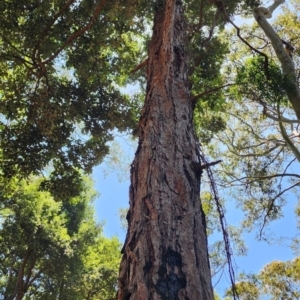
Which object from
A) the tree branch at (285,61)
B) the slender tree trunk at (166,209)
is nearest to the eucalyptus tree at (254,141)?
the tree branch at (285,61)

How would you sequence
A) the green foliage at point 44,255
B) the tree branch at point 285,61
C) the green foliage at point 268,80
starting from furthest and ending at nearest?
the green foliage at point 44,255 < the tree branch at point 285,61 < the green foliage at point 268,80

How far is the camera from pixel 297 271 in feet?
36.1

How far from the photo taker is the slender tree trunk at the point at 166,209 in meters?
1.59

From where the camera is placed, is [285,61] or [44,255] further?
[44,255]

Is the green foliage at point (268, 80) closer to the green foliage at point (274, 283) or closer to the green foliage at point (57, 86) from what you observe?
the green foliage at point (57, 86)

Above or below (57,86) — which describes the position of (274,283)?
below

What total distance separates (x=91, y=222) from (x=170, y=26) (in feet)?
37.3

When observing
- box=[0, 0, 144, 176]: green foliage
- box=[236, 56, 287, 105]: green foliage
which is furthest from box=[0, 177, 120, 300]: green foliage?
box=[236, 56, 287, 105]: green foliage

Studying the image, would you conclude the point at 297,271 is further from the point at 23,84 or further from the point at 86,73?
the point at 23,84

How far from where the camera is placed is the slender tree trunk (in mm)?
1586

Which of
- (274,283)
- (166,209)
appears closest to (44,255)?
(274,283)

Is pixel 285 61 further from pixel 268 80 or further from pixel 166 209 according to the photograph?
pixel 166 209

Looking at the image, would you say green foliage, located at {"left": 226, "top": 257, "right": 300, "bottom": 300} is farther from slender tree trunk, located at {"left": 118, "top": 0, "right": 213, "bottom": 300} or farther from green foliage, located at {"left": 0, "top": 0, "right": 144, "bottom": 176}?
slender tree trunk, located at {"left": 118, "top": 0, "right": 213, "bottom": 300}

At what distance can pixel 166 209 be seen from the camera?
1889 mm
